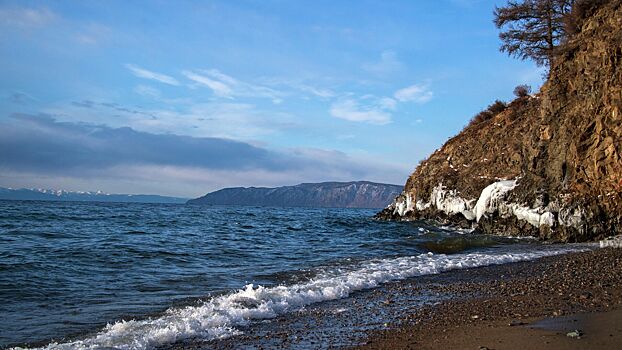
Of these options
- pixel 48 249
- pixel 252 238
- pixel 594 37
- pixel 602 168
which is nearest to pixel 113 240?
pixel 48 249

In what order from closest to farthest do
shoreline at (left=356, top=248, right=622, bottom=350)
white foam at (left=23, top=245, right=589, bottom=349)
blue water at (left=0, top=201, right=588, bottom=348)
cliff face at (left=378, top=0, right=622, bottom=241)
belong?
1. shoreline at (left=356, top=248, right=622, bottom=350)
2. white foam at (left=23, top=245, right=589, bottom=349)
3. blue water at (left=0, top=201, right=588, bottom=348)
4. cliff face at (left=378, top=0, right=622, bottom=241)

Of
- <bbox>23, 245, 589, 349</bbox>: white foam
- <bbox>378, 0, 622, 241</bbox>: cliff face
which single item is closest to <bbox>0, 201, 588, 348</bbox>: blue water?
<bbox>23, 245, 589, 349</bbox>: white foam

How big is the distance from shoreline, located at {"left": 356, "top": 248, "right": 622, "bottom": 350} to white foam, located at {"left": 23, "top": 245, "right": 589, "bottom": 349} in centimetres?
215

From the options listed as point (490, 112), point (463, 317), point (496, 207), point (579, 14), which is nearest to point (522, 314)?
point (463, 317)

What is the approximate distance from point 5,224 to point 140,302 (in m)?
25.0

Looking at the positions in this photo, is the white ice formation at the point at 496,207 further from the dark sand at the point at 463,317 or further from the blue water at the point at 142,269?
the dark sand at the point at 463,317

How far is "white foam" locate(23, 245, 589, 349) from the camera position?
7.59 meters

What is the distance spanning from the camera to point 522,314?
329 inches

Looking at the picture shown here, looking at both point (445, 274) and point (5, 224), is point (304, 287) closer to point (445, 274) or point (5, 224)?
point (445, 274)

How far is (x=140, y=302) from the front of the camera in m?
10.5

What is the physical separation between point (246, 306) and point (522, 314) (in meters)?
5.07

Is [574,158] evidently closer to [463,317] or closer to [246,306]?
[463,317]

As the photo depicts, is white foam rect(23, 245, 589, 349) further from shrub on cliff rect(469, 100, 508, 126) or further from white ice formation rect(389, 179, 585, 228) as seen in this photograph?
shrub on cliff rect(469, 100, 508, 126)

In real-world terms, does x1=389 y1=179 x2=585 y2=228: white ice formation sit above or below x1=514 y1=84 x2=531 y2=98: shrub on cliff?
below
